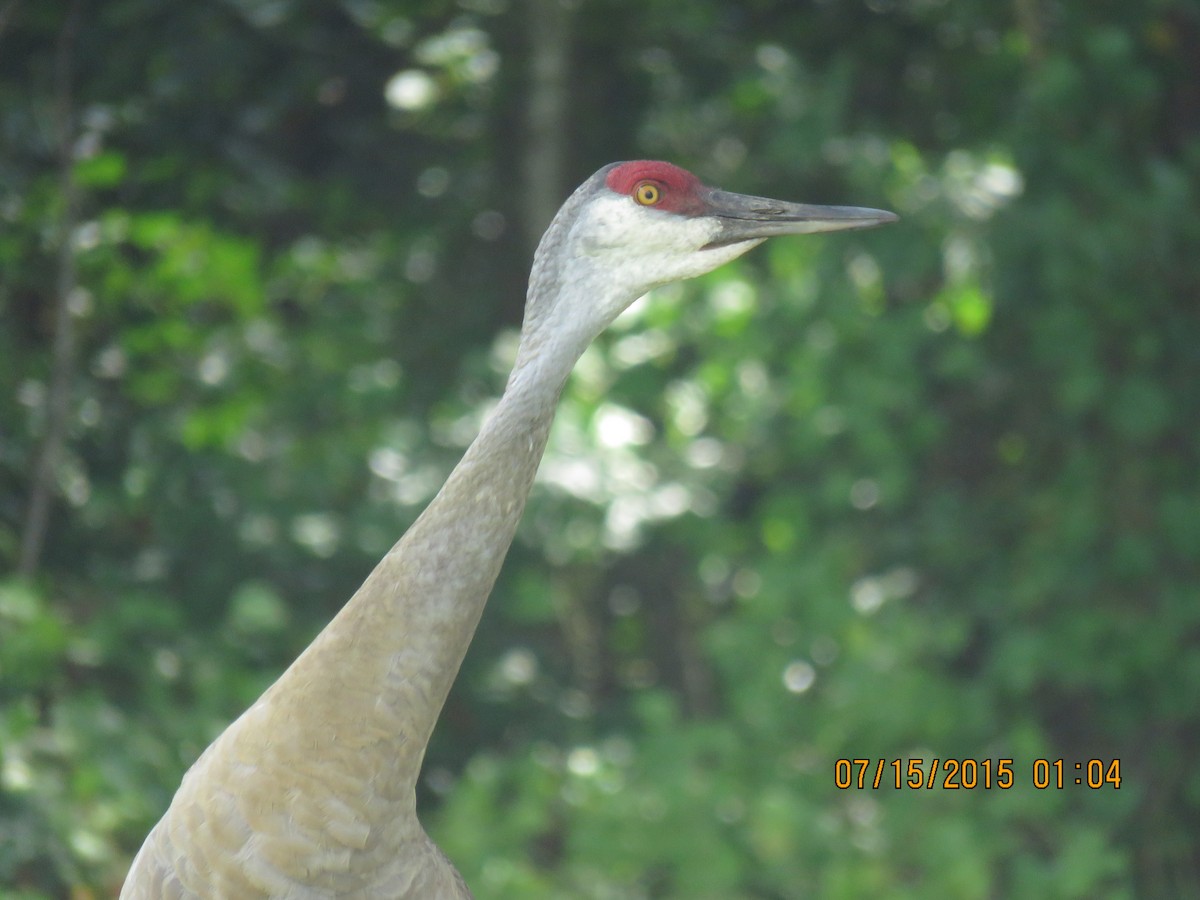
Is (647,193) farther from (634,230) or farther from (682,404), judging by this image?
(682,404)

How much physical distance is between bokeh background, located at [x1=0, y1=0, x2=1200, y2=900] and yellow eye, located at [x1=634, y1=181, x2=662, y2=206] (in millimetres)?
1809

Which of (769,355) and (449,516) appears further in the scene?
(769,355)

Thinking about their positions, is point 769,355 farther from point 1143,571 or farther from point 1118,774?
point 1118,774

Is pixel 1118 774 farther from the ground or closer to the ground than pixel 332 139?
closer to the ground

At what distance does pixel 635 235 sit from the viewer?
72.7 inches

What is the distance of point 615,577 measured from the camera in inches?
185

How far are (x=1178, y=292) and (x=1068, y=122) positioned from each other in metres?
0.58

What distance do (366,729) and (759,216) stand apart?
0.85 m

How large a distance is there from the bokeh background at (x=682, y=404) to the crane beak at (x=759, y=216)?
1804 mm

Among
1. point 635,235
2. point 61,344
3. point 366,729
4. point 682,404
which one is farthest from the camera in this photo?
point 682,404

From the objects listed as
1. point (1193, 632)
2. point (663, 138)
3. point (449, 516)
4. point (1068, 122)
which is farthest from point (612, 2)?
point (449, 516)
